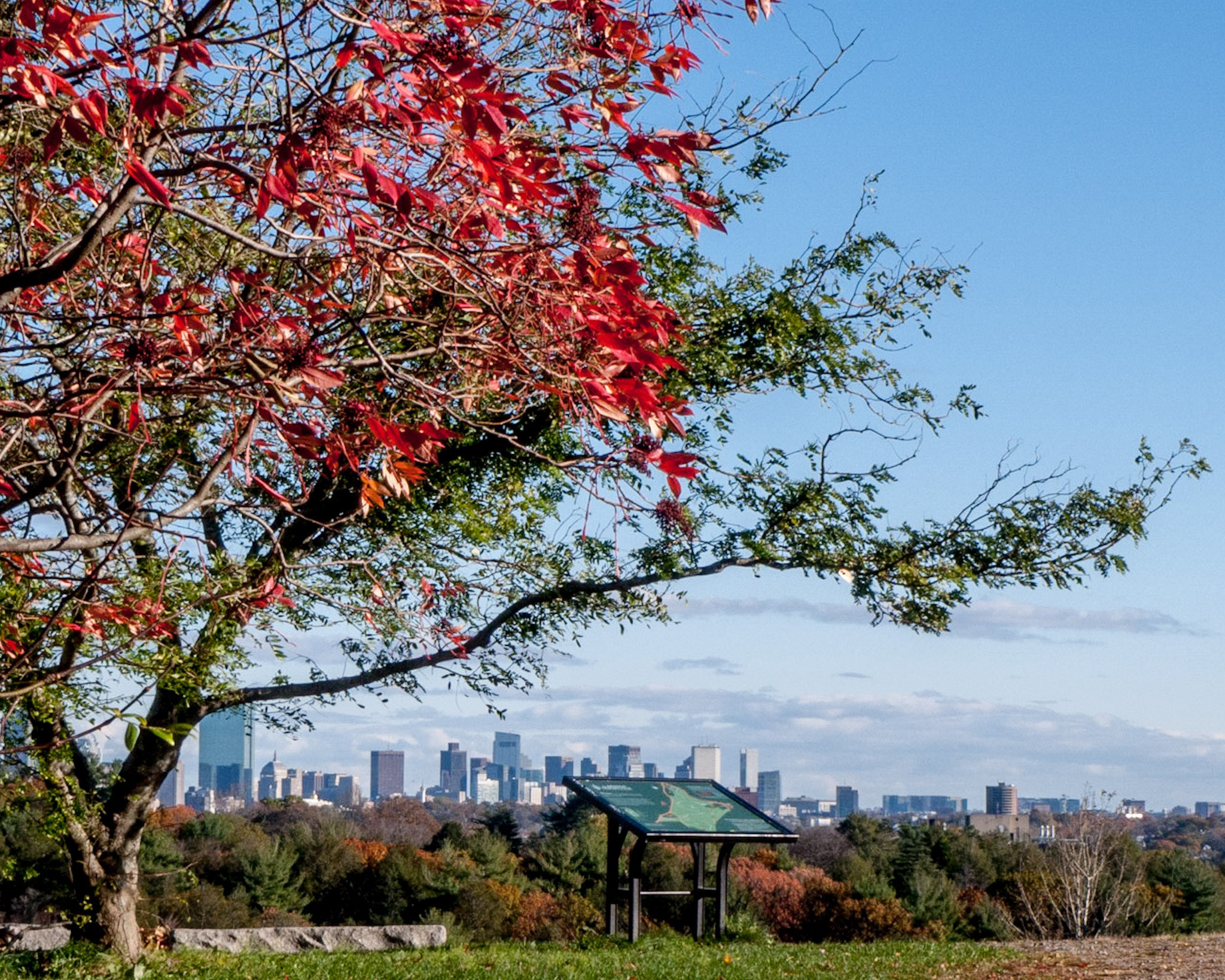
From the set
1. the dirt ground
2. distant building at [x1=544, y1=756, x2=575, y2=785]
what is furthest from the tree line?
distant building at [x1=544, y1=756, x2=575, y2=785]

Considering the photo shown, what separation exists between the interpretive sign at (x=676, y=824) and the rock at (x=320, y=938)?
1687 millimetres

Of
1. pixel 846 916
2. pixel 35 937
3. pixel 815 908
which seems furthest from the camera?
pixel 815 908

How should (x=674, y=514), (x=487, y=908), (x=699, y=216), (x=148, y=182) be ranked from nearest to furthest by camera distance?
1. (x=148, y=182)
2. (x=699, y=216)
3. (x=674, y=514)
4. (x=487, y=908)

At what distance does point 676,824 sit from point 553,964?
211cm

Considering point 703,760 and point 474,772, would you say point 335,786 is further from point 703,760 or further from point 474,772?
point 703,760

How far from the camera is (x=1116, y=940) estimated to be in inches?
435

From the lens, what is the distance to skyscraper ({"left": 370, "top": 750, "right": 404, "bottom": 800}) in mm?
132500

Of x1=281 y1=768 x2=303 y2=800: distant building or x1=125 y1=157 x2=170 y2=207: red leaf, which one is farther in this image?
x1=281 y1=768 x2=303 y2=800: distant building

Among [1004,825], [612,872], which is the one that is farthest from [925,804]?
[612,872]

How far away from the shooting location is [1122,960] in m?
9.27

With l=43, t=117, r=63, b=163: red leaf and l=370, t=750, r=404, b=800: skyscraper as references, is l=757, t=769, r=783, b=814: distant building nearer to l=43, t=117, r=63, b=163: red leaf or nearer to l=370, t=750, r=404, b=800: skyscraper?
l=370, t=750, r=404, b=800: skyscraper

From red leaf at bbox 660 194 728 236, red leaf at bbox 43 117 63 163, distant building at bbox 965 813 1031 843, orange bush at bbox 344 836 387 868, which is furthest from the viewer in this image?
distant building at bbox 965 813 1031 843

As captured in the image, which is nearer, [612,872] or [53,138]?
[53,138]

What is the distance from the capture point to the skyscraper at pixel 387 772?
13250 cm
